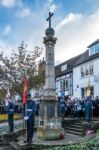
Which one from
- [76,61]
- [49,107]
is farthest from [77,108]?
[76,61]

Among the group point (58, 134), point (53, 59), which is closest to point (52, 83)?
point (53, 59)

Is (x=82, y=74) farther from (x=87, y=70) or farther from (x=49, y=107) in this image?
(x=49, y=107)

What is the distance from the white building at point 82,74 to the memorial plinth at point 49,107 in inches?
946

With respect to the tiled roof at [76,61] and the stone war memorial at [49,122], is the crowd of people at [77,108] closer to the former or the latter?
the stone war memorial at [49,122]

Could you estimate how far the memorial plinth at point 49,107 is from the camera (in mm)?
16812

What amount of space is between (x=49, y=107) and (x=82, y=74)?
28.6 m

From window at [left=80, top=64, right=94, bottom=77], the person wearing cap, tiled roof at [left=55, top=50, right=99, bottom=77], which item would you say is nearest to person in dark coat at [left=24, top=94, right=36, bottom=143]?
the person wearing cap

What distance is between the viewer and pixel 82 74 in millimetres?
45375

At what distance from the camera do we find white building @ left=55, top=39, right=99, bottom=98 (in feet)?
137

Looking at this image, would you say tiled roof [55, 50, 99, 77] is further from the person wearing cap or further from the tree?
the person wearing cap

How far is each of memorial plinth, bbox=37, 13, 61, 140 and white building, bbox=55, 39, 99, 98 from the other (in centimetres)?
2402

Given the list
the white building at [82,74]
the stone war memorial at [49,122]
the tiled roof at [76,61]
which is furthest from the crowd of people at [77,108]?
the tiled roof at [76,61]

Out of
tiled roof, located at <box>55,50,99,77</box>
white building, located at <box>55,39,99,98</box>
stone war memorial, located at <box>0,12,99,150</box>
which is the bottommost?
stone war memorial, located at <box>0,12,99,150</box>

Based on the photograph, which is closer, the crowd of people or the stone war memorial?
the stone war memorial
